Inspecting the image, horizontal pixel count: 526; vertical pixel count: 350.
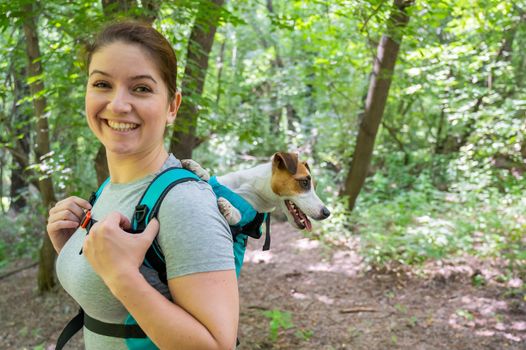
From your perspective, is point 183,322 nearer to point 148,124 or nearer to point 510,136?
point 148,124

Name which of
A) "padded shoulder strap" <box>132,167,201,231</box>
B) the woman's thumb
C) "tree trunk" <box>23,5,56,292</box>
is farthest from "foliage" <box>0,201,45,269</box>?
the woman's thumb

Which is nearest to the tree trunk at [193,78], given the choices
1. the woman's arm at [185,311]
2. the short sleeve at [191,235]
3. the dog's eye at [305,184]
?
the dog's eye at [305,184]

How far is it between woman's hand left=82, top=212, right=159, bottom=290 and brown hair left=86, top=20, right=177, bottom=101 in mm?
484

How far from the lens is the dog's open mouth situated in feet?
7.68

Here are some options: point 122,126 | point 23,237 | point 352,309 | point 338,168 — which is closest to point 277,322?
point 352,309

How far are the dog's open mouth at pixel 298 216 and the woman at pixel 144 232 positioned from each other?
1.21 meters

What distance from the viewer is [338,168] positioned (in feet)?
36.5

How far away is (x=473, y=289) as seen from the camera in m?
5.34

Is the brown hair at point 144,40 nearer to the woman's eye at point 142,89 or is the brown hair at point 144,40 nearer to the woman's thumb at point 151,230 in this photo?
the woman's eye at point 142,89

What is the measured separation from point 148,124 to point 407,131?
12.2 meters

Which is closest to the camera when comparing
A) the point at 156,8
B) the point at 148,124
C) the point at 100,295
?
the point at 100,295

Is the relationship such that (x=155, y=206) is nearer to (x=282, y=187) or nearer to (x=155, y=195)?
(x=155, y=195)

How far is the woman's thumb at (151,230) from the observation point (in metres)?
0.93

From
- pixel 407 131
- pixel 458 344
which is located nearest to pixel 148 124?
pixel 458 344
